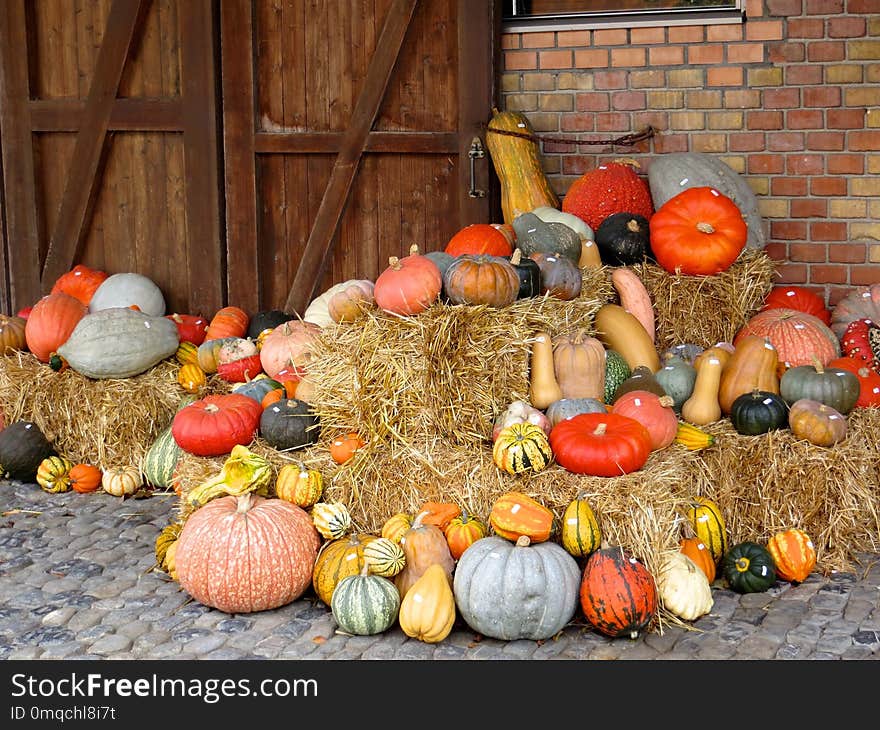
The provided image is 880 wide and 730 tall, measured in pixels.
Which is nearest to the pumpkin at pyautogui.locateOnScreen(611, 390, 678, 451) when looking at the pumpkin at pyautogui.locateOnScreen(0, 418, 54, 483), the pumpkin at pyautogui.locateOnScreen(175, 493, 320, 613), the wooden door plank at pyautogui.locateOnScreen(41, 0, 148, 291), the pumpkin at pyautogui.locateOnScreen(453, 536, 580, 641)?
the pumpkin at pyautogui.locateOnScreen(453, 536, 580, 641)

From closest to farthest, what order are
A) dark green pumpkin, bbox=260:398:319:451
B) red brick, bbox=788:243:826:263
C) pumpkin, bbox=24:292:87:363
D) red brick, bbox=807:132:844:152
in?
dark green pumpkin, bbox=260:398:319:451 → red brick, bbox=807:132:844:152 → red brick, bbox=788:243:826:263 → pumpkin, bbox=24:292:87:363

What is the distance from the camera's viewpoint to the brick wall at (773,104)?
19.9ft

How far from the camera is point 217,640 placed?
4145mm

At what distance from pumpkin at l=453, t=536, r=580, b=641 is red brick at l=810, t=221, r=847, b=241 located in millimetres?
3002

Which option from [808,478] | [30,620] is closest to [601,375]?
[808,478]

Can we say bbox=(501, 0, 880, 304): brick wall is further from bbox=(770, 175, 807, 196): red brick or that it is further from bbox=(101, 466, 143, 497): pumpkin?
bbox=(101, 466, 143, 497): pumpkin

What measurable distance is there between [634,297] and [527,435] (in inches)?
58.9

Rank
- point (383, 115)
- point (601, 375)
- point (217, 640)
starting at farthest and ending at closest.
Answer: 1. point (383, 115)
2. point (601, 375)
3. point (217, 640)

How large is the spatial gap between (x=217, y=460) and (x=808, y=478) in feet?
8.46

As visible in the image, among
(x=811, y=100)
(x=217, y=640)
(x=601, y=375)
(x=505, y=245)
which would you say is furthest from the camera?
(x=811, y=100)

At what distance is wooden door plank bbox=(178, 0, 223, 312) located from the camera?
689 centimetres

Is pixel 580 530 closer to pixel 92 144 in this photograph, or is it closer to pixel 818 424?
pixel 818 424

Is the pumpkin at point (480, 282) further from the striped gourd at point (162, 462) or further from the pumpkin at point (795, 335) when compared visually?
the striped gourd at point (162, 462)

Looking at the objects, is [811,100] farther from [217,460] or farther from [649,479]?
[217,460]
